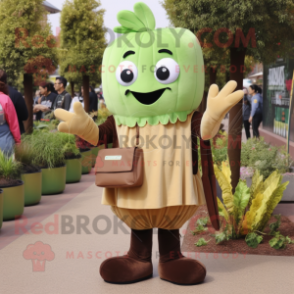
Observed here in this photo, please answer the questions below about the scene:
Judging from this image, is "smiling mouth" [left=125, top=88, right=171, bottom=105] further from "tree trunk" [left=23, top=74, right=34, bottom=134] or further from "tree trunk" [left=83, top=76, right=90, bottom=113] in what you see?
"tree trunk" [left=83, top=76, right=90, bottom=113]

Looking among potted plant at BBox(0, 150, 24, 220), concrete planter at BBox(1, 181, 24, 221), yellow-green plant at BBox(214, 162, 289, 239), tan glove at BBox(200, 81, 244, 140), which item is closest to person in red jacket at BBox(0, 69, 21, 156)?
potted plant at BBox(0, 150, 24, 220)

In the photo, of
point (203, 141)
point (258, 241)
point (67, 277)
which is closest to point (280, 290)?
point (258, 241)

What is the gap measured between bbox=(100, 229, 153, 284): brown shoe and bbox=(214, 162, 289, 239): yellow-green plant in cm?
116

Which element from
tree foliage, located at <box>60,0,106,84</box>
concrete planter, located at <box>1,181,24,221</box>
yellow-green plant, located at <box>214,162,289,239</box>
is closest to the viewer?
yellow-green plant, located at <box>214,162,289,239</box>

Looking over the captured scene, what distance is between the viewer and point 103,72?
3.98m

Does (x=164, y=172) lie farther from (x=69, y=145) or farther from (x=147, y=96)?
(x=69, y=145)

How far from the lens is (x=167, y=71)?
371cm

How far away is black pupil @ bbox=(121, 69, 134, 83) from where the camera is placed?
3766 mm

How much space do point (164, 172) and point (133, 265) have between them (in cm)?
86

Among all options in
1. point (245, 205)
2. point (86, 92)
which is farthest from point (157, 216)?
point (86, 92)

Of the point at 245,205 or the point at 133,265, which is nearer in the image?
the point at 133,265

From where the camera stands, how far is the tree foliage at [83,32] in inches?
438

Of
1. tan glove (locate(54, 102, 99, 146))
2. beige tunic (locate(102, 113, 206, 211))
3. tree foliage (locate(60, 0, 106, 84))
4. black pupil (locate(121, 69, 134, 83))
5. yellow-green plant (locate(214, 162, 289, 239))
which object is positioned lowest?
yellow-green plant (locate(214, 162, 289, 239))

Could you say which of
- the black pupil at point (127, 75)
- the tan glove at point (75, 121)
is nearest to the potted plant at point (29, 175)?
the tan glove at point (75, 121)
